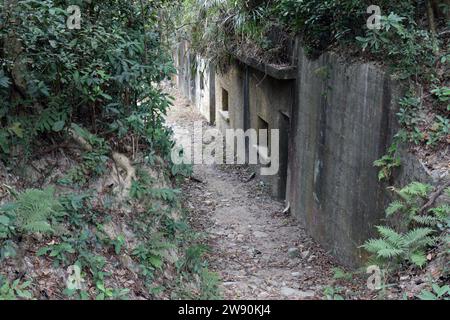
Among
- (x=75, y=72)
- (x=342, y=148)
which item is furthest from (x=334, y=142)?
(x=75, y=72)

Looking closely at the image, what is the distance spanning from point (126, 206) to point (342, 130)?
332 cm

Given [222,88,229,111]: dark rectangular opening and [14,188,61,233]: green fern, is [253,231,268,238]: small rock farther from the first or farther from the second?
[222,88,229,111]: dark rectangular opening

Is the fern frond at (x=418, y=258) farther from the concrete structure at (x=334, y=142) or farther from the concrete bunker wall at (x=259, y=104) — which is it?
the concrete bunker wall at (x=259, y=104)

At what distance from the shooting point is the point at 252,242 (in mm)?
8586

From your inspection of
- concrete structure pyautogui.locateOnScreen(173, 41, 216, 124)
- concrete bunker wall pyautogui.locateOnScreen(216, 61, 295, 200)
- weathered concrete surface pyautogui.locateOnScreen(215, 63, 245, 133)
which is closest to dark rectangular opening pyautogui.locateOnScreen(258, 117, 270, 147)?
concrete bunker wall pyautogui.locateOnScreen(216, 61, 295, 200)

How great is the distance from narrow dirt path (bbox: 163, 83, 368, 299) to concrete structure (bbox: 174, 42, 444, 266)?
1.13 ft

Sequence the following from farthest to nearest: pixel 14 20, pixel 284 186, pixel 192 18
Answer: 1. pixel 192 18
2. pixel 284 186
3. pixel 14 20

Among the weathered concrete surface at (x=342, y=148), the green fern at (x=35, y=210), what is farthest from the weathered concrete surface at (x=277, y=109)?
the green fern at (x=35, y=210)

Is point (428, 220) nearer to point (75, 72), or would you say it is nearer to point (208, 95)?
point (75, 72)

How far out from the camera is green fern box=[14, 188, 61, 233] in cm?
434

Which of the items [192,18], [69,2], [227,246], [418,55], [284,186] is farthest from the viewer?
[192,18]

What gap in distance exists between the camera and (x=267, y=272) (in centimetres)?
716

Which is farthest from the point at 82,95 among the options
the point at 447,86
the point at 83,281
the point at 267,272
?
the point at 447,86

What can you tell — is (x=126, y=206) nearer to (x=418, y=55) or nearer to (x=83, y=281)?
(x=83, y=281)
